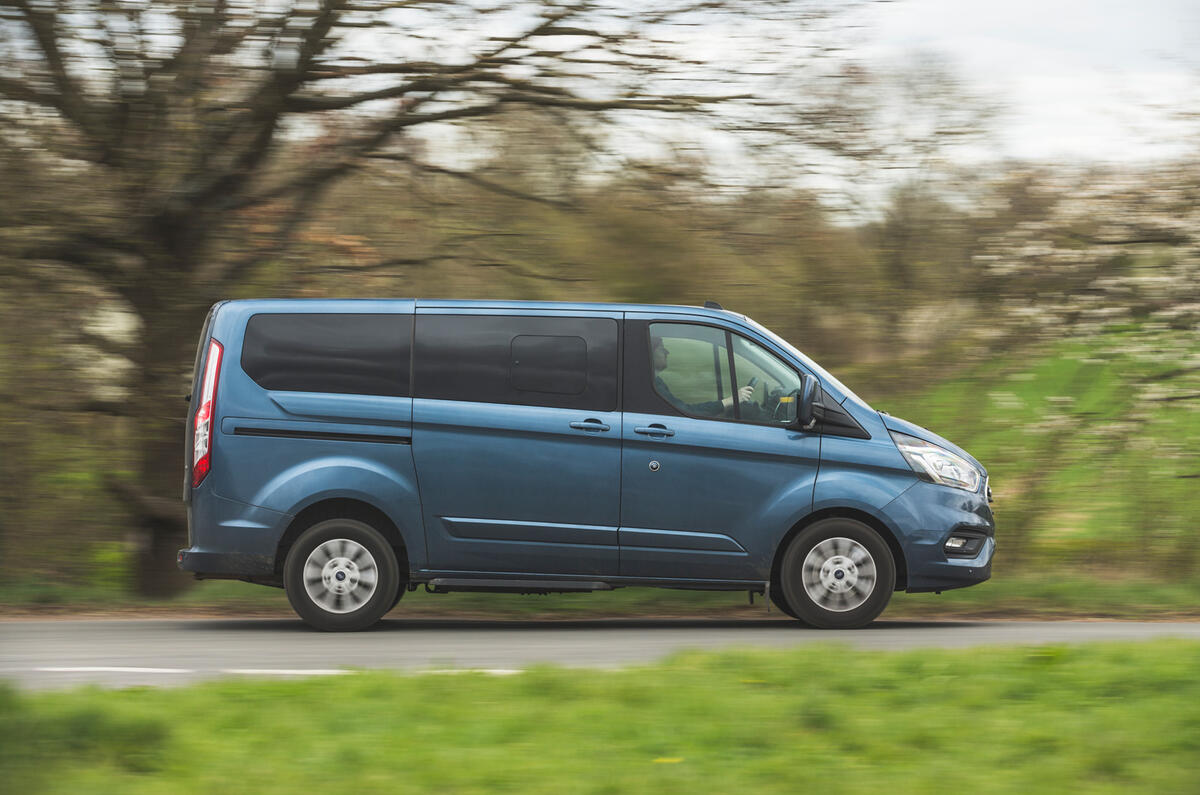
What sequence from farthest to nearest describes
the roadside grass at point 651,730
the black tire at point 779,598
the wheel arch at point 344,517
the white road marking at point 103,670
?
the black tire at point 779,598 → the wheel arch at point 344,517 → the white road marking at point 103,670 → the roadside grass at point 651,730

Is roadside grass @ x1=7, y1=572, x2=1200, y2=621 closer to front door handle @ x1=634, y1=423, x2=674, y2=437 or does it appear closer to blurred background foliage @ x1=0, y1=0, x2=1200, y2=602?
blurred background foliage @ x1=0, y1=0, x2=1200, y2=602

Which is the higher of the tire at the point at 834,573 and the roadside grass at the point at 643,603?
the tire at the point at 834,573

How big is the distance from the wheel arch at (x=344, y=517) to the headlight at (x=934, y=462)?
323 centimetres

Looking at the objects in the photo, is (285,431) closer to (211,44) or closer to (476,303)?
(476,303)

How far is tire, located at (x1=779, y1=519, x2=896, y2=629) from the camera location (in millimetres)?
8352

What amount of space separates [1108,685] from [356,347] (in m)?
4.96

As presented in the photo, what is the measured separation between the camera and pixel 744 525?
8344 mm

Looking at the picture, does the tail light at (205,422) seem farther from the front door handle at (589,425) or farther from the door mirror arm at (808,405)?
the door mirror arm at (808,405)

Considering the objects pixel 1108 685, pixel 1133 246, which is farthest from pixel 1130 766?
pixel 1133 246

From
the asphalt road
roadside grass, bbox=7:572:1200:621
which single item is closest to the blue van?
the asphalt road

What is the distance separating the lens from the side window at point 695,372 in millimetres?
8445

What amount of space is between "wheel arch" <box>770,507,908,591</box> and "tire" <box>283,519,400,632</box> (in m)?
2.44

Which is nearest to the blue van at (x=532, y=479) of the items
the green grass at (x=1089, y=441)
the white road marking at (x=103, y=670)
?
the white road marking at (x=103, y=670)

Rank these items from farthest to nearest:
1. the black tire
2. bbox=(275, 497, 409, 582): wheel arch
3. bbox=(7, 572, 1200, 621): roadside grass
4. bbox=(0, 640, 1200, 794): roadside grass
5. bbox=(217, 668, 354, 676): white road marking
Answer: bbox=(7, 572, 1200, 621): roadside grass
the black tire
bbox=(275, 497, 409, 582): wheel arch
bbox=(217, 668, 354, 676): white road marking
bbox=(0, 640, 1200, 794): roadside grass
